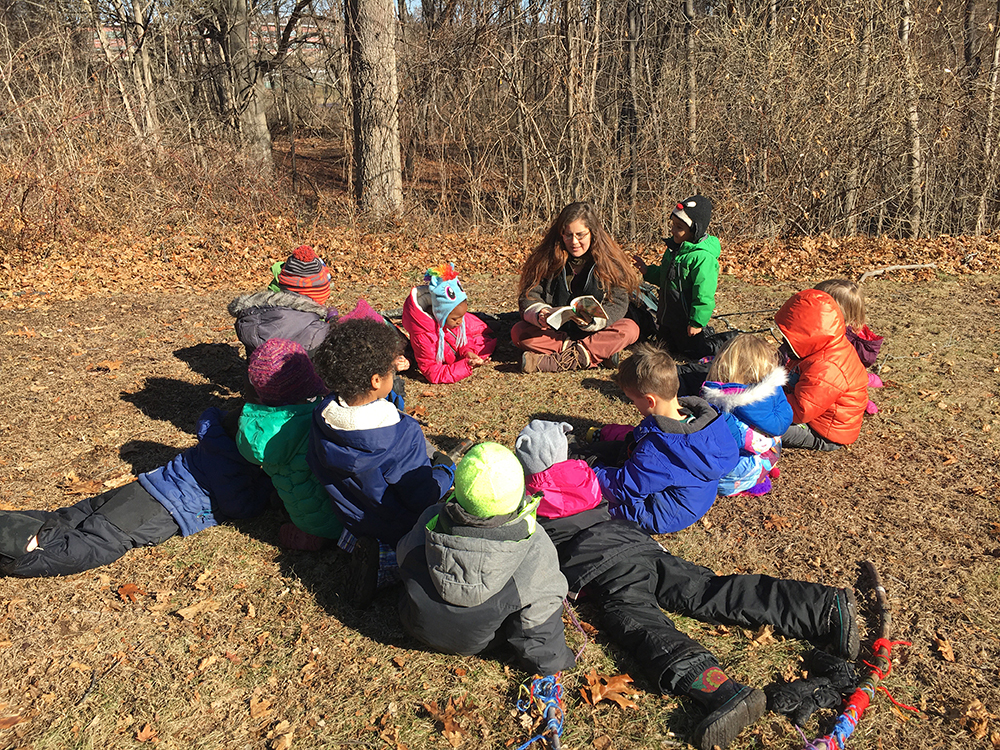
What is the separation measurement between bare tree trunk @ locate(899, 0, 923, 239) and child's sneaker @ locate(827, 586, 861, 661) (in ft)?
37.0

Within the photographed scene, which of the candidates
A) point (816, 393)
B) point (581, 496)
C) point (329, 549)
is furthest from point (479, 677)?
point (816, 393)

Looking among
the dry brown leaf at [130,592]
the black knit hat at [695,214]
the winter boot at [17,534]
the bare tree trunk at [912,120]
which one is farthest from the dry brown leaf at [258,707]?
the bare tree trunk at [912,120]

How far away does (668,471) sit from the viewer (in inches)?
152

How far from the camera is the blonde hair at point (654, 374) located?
12.8 ft

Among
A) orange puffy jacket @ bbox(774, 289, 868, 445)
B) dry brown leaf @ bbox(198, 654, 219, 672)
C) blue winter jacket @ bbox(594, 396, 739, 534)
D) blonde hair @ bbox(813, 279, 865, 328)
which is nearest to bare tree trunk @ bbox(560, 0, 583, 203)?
blonde hair @ bbox(813, 279, 865, 328)

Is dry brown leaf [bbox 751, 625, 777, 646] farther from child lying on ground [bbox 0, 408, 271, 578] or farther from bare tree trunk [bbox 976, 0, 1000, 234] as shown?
bare tree trunk [bbox 976, 0, 1000, 234]

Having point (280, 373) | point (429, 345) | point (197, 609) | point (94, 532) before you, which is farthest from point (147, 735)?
point (429, 345)

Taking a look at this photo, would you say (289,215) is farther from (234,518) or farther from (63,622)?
(63,622)

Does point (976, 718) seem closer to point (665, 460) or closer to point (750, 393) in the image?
point (665, 460)

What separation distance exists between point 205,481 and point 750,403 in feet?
10.7

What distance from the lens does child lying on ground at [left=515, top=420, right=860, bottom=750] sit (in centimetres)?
312

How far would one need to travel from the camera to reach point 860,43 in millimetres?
12000

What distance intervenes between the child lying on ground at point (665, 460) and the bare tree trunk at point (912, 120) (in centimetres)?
1075

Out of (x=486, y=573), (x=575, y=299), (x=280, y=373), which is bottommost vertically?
(x=486, y=573)
